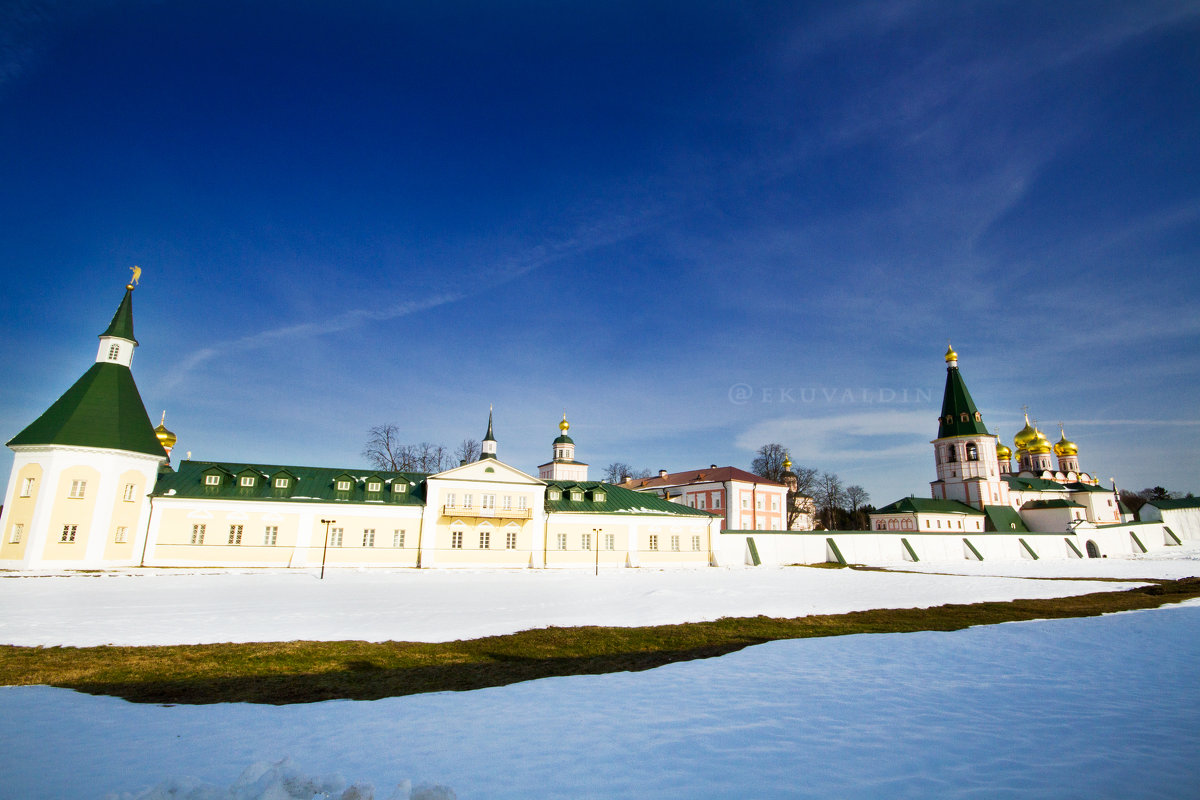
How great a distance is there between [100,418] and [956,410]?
80.2m

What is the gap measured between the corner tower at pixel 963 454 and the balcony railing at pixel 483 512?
56.4 m

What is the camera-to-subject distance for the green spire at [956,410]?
7044 centimetres

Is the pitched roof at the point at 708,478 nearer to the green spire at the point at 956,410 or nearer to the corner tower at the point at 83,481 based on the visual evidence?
the green spire at the point at 956,410

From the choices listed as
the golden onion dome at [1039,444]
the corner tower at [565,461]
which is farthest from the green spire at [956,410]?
the corner tower at [565,461]

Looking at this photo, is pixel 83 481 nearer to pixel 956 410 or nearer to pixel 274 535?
pixel 274 535

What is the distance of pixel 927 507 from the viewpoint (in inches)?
2517

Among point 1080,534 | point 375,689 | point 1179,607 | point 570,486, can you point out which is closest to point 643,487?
point 570,486

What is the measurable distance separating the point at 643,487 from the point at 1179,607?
198 ft

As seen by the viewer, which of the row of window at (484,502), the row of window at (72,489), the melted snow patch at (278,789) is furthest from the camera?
the row of window at (484,502)

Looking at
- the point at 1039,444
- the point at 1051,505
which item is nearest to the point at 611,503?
the point at 1051,505

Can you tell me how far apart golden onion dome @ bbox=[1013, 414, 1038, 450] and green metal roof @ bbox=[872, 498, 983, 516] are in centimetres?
2723

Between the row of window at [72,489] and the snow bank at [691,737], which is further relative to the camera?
the row of window at [72,489]

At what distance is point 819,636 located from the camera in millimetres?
14117

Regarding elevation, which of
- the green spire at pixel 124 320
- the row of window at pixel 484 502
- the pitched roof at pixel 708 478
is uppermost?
the green spire at pixel 124 320
